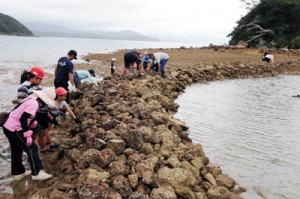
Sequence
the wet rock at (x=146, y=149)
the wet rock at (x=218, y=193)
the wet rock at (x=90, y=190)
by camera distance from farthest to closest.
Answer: the wet rock at (x=146, y=149), the wet rock at (x=218, y=193), the wet rock at (x=90, y=190)

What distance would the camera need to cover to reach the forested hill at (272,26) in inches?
1766

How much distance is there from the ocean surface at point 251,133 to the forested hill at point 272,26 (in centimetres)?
3030

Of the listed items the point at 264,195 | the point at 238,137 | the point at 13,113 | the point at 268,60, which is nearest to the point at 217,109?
the point at 238,137

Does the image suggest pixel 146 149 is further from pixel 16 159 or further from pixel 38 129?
pixel 16 159

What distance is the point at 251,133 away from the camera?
9.84m

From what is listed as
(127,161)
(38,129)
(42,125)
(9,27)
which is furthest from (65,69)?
(9,27)

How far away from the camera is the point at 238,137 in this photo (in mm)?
9383

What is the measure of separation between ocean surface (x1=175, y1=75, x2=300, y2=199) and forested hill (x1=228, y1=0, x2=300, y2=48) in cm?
3030

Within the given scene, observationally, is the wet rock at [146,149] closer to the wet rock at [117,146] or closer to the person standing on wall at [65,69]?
the wet rock at [117,146]

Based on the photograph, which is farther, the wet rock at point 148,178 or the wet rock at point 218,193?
the wet rock at point 218,193

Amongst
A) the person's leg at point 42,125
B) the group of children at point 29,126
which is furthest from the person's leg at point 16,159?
the person's leg at point 42,125

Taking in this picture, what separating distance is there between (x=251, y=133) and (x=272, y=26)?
43.0 m

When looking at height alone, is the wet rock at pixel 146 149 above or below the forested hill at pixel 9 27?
below

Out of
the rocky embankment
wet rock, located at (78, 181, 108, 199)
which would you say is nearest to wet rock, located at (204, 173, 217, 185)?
the rocky embankment
